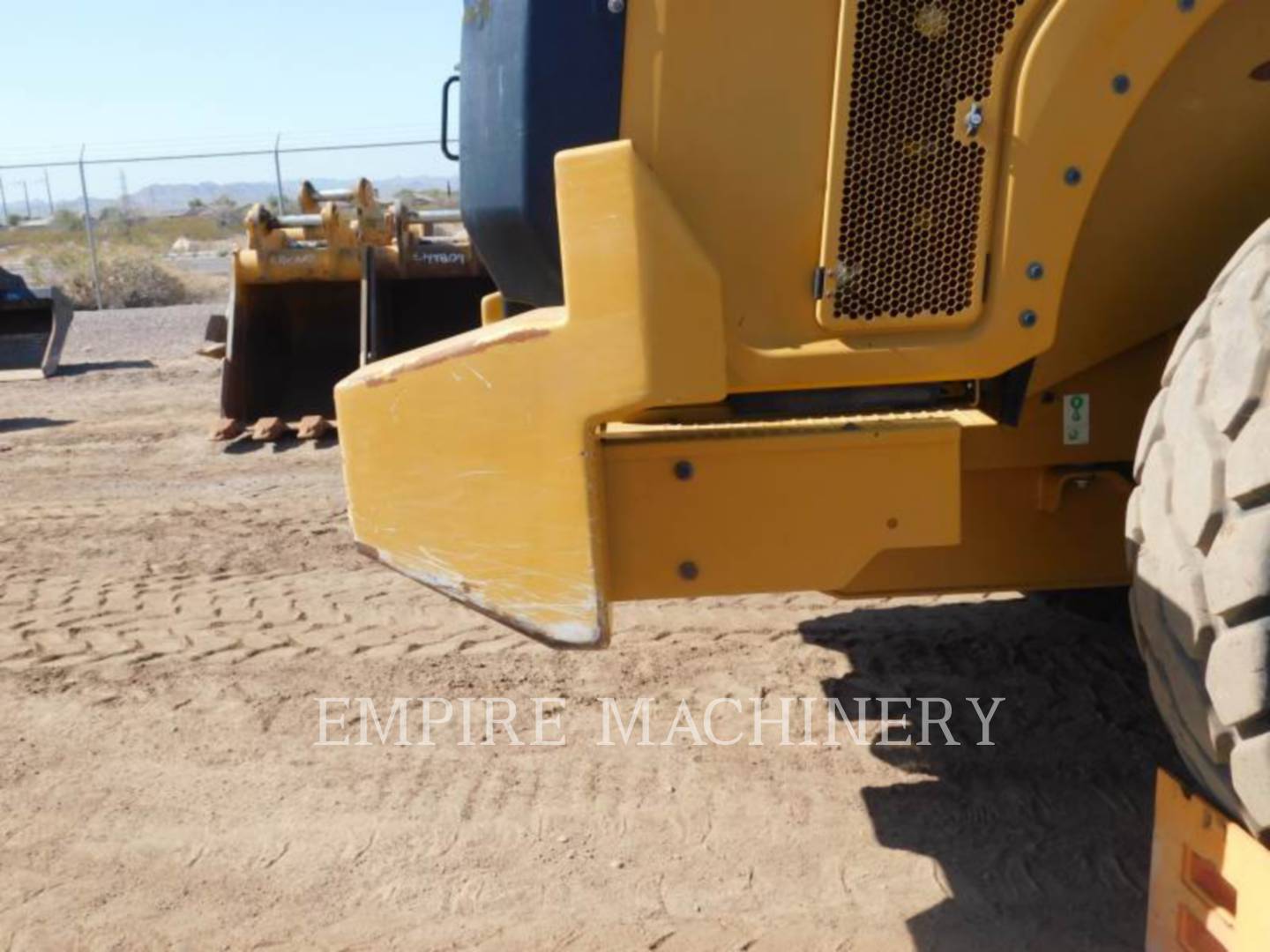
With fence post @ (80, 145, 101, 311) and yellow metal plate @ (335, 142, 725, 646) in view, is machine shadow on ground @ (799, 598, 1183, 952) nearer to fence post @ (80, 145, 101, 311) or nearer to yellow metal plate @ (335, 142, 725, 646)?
yellow metal plate @ (335, 142, 725, 646)

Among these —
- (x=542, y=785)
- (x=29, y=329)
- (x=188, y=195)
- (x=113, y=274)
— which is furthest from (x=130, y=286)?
(x=188, y=195)

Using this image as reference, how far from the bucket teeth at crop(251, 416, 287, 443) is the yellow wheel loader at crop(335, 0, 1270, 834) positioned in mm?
6096

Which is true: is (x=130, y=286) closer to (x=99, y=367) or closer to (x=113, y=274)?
(x=113, y=274)

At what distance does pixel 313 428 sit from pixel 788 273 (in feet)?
21.4

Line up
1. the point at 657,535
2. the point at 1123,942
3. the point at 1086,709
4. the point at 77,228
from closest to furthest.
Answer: the point at 657,535 < the point at 1123,942 < the point at 1086,709 < the point at 77,228

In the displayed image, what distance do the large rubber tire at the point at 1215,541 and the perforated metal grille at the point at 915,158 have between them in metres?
0.52

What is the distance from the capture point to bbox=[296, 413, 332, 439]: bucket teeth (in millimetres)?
→ 8766

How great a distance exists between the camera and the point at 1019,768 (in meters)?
3.81

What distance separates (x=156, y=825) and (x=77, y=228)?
4130 cm

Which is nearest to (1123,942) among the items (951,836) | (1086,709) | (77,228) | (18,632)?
(951,836)

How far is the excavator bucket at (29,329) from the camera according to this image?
40.1ft

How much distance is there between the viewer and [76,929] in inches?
126

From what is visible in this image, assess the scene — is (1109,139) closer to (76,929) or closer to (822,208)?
(822,208)

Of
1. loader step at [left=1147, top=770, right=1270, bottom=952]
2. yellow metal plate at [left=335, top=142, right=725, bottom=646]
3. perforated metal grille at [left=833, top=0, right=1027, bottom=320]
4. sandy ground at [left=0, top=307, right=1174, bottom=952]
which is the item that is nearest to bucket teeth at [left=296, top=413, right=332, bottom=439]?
sandy ground at [left=0, top=307, right=1174, bottom=952]
